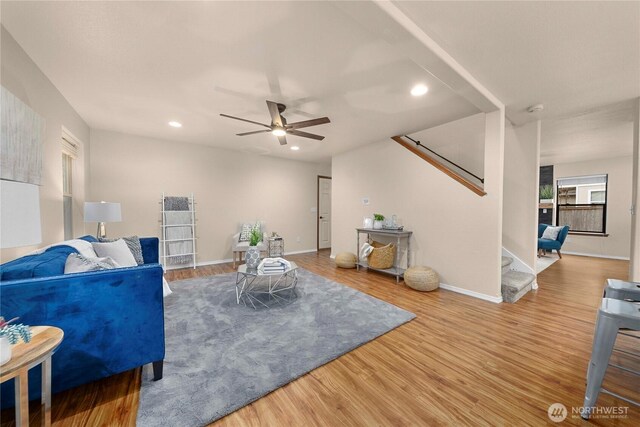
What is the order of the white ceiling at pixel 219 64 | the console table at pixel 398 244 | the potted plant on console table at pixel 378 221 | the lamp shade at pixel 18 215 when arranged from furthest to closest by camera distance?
the potted plant on console table at pixel 378 221 < the console table at pixel 398 244 < the white ceiling at pixel 219 64 < the lamp shade at pixel 18 215

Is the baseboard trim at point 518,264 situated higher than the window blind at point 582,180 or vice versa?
the window blind at point 582,180

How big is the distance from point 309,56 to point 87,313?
7.74 feet

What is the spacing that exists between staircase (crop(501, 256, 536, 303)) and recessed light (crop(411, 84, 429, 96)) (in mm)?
2630

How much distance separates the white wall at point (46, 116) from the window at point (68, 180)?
0.07 m

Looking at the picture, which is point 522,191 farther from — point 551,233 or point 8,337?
point 8,337

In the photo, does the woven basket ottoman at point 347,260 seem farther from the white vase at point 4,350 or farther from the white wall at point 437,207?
the white vase at point 4,350

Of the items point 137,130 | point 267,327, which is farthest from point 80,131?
point 267,327

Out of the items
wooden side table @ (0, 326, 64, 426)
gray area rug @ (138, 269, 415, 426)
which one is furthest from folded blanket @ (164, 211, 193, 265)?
wooden side table @ (0, 326, 64, 426)

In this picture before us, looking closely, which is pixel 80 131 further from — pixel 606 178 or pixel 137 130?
pixel 606 178

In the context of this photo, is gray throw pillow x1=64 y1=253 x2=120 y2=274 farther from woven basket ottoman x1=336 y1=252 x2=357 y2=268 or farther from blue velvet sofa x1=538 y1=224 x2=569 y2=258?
blue velvet sofa x1=538 y1=224 x2=569 y2=258

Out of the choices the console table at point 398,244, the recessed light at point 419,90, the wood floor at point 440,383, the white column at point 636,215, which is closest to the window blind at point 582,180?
the white column at point 636,215

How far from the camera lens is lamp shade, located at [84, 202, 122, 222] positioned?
2.99m

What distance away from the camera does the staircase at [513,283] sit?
2.94 meters

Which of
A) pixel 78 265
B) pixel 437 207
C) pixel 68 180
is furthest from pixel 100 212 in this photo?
pixel 437 207
